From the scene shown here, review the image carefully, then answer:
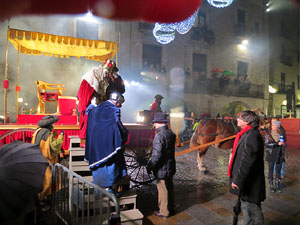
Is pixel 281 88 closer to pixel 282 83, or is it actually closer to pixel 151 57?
pixel 282 83

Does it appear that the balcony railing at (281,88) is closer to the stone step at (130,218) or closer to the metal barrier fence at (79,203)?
the stone step at (130,218)

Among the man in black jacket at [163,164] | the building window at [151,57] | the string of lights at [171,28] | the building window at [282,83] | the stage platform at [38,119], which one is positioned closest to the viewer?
the man in black jacket at [163,164]

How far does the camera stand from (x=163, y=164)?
405 centimetres

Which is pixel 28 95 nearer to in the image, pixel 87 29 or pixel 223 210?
Answer: pixel 87 29

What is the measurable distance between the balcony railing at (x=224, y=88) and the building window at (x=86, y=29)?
945 centimetres

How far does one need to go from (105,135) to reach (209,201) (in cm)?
330

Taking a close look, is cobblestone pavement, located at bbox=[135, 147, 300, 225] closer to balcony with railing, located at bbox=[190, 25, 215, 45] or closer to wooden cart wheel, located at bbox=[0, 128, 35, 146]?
wooden cart wheel, located at bbox=[0, 128, 35, 146]

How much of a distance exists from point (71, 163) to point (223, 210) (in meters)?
3.37

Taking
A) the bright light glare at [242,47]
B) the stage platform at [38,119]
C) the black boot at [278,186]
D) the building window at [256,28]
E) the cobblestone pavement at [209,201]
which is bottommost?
the cobblestone pavement at [209,201]

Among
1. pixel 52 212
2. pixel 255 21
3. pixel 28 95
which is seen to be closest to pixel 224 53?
pixel 255 21

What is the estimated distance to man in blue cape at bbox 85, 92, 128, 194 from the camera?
3.03 metres

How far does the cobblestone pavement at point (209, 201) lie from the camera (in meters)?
4.02

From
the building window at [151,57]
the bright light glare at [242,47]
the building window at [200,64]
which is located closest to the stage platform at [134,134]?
the building window at [151,57]

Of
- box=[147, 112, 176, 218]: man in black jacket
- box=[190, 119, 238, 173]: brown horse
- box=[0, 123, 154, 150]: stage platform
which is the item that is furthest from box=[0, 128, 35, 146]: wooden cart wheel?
box=[190, 119, 238, 173]: brown horse
